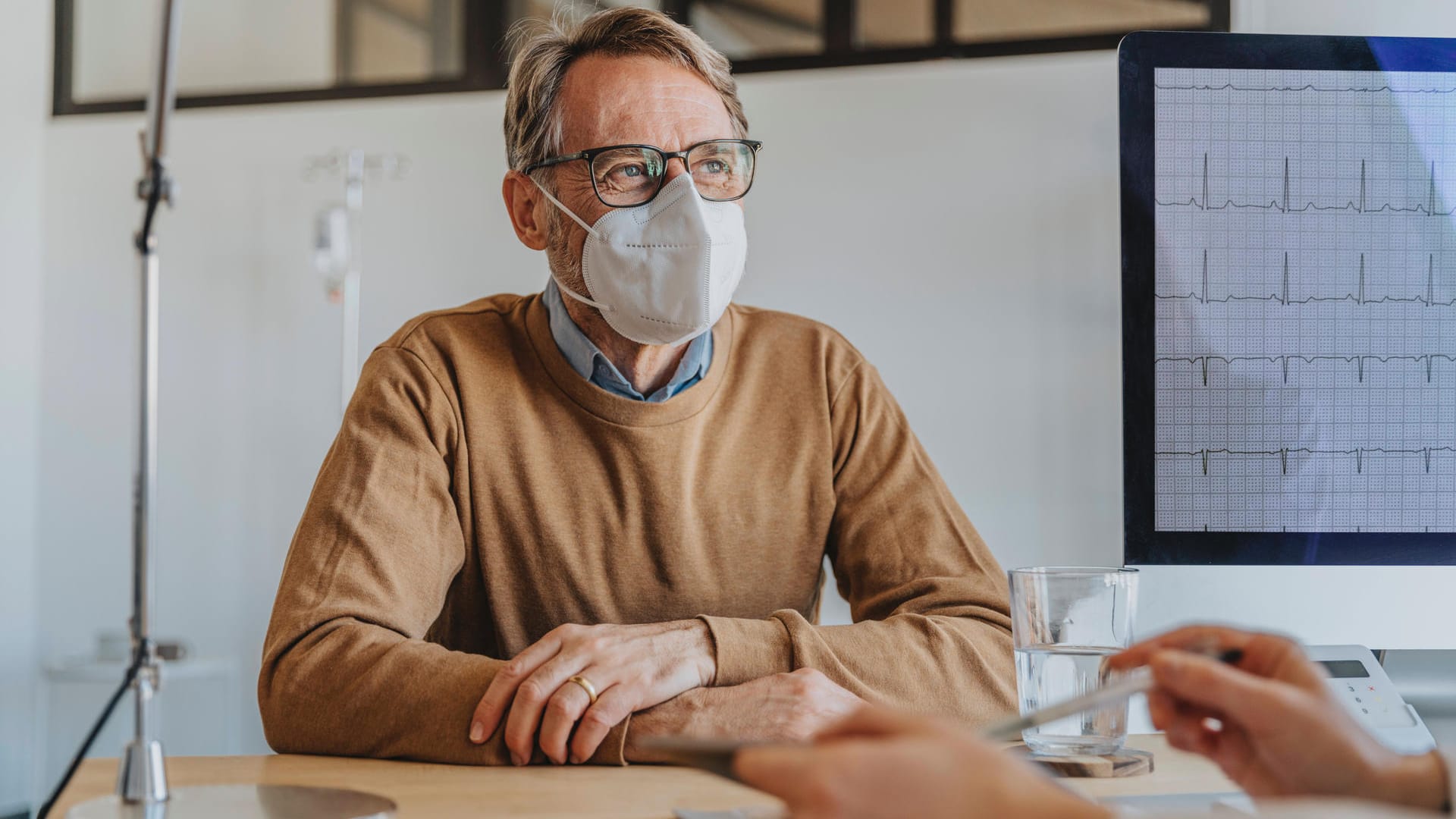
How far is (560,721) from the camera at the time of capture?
2.94 ft

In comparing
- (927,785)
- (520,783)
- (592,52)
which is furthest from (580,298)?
(927,785)

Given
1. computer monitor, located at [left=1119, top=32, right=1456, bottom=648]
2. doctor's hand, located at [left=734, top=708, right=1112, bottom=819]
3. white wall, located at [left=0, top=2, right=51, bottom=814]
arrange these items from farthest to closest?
white wall, located at [left=0, top=2, right=51, bottom=814] < computer monitor, located at [left=1119, top=32, right=1456, bottom=648] < doctor's hand, located at [left=734, top=708, right=1112, bottom=819]

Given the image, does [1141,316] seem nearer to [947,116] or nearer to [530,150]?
[530,150]

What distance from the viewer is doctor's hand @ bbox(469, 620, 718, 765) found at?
90 centimetres

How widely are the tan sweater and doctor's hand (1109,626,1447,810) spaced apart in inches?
16.7

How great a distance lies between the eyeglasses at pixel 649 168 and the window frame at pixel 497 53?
1939mm

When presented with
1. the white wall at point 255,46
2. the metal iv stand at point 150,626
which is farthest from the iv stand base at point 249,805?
the white wall at point 255,46

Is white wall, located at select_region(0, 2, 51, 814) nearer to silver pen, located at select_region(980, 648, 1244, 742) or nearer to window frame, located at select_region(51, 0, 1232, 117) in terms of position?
window frame, located at select_region(51, 0, 1232, 117)

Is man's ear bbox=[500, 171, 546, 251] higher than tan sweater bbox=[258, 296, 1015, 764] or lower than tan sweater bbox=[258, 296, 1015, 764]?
higher

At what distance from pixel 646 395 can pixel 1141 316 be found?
0.58 meters

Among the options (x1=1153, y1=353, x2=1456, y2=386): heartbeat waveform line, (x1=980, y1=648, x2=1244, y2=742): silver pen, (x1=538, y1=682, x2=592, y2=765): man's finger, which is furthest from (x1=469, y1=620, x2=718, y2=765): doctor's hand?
(x1=1153, y1=353, x2=1456, y2=386): heartbeat waveform line

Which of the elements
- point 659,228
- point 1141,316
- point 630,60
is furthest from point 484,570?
point 1141,316

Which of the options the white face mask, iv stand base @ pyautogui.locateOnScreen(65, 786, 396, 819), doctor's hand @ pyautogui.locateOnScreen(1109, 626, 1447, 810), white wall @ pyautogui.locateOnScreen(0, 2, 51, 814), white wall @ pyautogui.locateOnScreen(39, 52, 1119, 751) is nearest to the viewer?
doctor's hand @ pyautogui.locateOnScreen(1109, 626, 1447, 810)

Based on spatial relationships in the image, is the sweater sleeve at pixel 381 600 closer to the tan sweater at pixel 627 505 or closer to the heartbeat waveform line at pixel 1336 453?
the tan sweater at pixel 627 505
